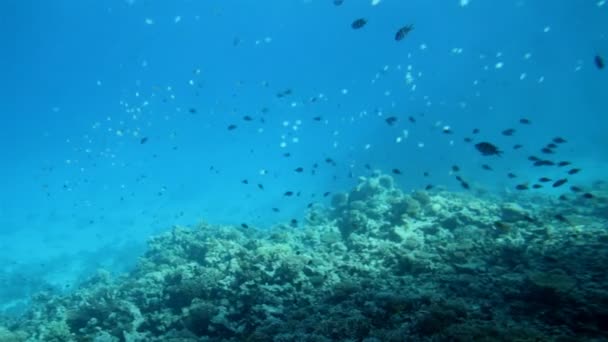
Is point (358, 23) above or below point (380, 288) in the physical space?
above

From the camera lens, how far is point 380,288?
978cm

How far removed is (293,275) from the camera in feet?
36.7

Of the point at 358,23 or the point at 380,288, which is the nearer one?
the point at 380,288

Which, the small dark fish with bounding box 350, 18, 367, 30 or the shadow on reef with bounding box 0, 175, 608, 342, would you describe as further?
the small dark fish with bounding box 350, 18, 367, 30

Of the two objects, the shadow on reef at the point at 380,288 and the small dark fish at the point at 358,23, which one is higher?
the small dark fish at the point at 358,23

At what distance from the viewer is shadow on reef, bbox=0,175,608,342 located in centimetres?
770

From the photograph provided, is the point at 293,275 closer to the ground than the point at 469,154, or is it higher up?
closer to the ground

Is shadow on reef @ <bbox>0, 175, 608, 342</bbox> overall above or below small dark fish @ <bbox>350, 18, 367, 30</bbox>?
below

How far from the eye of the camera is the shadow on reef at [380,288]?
770 centimetres

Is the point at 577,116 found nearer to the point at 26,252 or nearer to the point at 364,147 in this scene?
the point at 364,147

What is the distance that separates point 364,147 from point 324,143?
5956cm

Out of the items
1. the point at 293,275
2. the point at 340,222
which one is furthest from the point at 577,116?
the point at 293,275

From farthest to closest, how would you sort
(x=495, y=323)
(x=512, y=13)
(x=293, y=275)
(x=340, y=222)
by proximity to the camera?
(x=512, y=13) → (x=340, y=222) → (x=293, y=275) → (x=495, y=323)

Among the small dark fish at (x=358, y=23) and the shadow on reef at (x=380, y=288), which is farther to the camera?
the small dark fish at (x=358, y=23)
